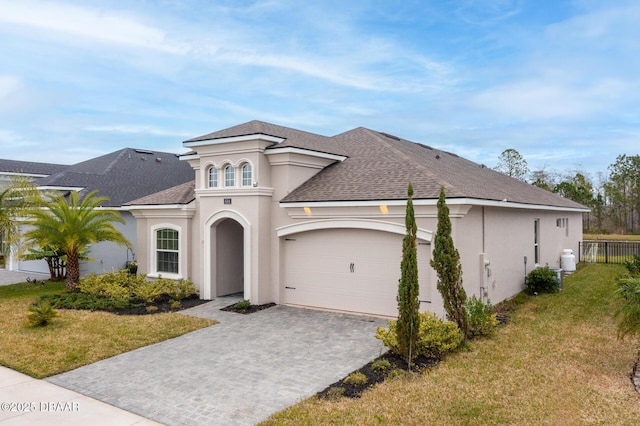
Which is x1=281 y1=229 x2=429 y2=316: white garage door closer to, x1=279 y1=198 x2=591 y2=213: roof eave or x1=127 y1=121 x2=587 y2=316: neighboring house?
x1=127 y1=121 x2=587 y2=316: neighboring house

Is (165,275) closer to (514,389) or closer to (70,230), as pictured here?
(70,230)

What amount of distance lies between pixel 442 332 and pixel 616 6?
35.6ft

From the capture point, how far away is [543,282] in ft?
49.6

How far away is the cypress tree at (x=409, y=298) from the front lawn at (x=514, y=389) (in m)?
0.64

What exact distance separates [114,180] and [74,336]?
14.3 meters

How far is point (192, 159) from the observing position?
15516 millimetres

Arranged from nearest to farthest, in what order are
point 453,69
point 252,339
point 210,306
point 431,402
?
1. point 431,402
2. point 252,339
3. point 210,306
4. point 453,69

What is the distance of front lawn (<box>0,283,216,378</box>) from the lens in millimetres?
8547

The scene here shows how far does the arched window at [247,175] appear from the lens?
13570 mm

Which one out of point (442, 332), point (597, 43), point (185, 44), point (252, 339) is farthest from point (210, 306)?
point (597, 43)

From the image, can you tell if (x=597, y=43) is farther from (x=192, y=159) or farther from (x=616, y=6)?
(x=192, y=159)

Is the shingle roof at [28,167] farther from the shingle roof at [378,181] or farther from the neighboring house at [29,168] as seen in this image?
the shingle roof at [378,181]

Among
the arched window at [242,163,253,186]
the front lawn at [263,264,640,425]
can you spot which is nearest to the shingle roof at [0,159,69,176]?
the arched window at [242,163,253,186]

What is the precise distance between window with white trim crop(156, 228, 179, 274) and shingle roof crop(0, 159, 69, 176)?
55.5 feet
